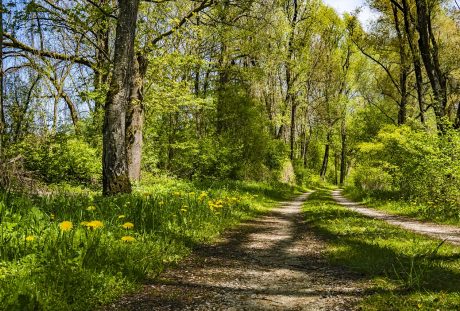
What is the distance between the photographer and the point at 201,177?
941 inches

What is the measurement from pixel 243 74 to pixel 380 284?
20604 millimetres

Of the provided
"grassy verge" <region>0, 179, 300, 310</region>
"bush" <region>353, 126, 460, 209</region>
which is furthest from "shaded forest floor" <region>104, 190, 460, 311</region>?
"bush" <region>353, 126, 460, 209</region>

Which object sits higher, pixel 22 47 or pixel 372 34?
pixel 372 34

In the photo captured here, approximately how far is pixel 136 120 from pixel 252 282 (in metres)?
11.6

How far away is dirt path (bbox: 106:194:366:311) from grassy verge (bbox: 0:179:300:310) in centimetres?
28

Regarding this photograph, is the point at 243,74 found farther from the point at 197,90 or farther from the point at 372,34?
the point at 372,34

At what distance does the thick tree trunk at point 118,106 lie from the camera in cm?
970

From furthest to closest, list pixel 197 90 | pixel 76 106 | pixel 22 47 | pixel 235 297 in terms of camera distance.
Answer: pixel 197 90, pixel 76 106, pixel 22 47, pixel 235 297

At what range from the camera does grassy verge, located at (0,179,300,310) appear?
381 centimetres

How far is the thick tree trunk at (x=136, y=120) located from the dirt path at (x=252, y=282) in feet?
28.8

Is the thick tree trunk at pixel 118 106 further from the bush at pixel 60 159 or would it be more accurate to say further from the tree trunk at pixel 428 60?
the tree trunk at pixel 428 60

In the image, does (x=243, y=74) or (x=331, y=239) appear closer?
(x=331, y=239)

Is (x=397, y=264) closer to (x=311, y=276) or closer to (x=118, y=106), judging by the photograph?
(x=311, y=276)

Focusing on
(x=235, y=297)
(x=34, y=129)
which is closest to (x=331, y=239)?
(x=235, y=297)
